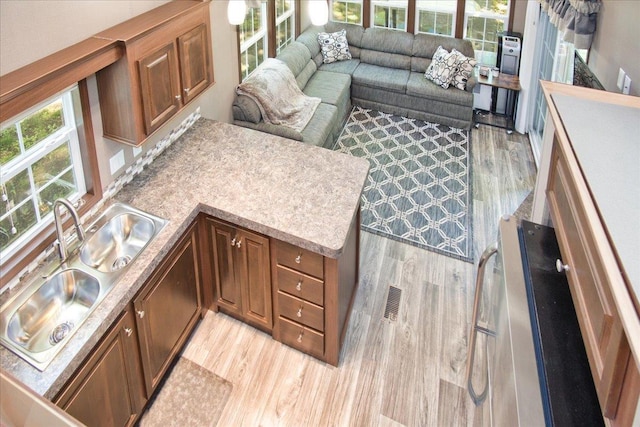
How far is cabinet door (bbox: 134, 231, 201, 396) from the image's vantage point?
2.93 meters

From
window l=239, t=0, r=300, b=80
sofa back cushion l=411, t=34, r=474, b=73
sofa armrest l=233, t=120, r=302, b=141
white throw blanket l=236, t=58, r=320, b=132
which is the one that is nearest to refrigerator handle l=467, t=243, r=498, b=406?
sofa armrest l=233, t=120, r=302, b=141

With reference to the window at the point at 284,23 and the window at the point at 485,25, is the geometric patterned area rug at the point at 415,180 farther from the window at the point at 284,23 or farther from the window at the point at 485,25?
the window at the point at 485,25

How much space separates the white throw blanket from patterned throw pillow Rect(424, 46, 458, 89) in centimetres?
151

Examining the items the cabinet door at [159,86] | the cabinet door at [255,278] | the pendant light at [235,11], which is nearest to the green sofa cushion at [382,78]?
the pendant light at [235,11]

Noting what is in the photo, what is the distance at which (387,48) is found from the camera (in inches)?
268

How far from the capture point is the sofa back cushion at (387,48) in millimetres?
6703

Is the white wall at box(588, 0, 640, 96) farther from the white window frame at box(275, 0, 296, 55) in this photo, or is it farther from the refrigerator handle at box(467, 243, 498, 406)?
the white window frame at box(275, 0, 296, 55)

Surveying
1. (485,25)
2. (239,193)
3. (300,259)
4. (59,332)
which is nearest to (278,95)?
(239,193)

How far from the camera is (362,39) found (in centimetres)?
693

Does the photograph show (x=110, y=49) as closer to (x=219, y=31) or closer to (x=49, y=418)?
(x=219, y=31)

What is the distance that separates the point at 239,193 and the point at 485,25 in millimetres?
4778

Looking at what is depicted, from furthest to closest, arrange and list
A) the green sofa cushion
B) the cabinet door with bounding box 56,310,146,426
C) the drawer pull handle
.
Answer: the green sofa cushion < the cabinet door with bounding box 56,310,146,426 < the drawer pull handle

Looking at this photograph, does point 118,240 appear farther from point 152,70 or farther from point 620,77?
point 620,77

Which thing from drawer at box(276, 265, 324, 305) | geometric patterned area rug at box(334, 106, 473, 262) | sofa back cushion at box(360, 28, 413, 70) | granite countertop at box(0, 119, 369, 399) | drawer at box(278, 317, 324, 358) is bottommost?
drawer at box(278, 317, 324, 358)
